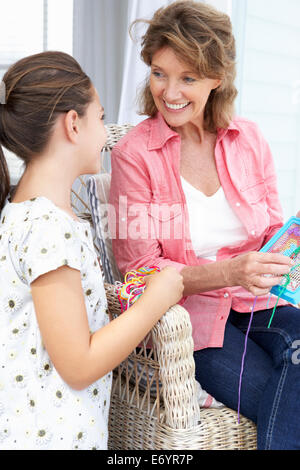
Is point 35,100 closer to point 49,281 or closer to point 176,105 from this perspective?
point 49,281

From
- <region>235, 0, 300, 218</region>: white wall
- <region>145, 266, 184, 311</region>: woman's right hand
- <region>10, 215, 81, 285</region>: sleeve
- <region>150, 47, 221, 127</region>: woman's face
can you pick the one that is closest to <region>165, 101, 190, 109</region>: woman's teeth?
<region>150, 47, 221, 127</region>: woman's face

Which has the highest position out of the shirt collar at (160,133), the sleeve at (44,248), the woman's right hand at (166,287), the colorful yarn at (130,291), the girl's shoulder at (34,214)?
the shirt collar at (160,133)

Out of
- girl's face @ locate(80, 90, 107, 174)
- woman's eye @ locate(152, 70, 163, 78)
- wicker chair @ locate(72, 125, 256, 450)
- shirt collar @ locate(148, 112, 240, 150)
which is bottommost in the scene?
wicker chair @ locate(72, 125, 256, 450)

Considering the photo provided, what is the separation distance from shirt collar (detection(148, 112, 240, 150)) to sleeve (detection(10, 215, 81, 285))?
0.58 meters

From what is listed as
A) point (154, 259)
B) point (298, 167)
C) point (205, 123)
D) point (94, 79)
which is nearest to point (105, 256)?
point (154, 259)

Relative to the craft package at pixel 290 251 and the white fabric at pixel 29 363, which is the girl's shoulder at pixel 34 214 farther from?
the craft package at pixel 290 251

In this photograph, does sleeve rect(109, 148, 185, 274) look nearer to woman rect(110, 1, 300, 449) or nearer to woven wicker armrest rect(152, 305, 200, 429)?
woman rect(110, 1, 300, 449)

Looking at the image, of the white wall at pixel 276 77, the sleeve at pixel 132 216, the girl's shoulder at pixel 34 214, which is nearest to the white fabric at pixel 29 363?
the girl's shoulder at pixel 34 214

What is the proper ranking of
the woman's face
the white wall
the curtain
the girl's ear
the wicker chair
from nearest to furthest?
the girl's ear < the wicker chair < the woman's face < the white wall < the curtain

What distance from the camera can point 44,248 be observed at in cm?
104

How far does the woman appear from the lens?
56.4 inches

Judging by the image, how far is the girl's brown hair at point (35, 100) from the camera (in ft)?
3.65

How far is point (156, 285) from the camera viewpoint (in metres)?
1.21

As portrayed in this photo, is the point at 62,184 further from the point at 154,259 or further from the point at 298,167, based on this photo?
the point at 298,167
